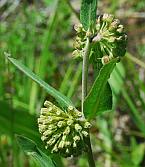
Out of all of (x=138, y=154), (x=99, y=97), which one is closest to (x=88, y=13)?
(x=99, y=97)

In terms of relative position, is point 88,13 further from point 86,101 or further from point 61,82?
point 61,82

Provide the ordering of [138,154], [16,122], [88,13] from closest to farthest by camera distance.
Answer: [88,13] → [16,122] → [138,154]

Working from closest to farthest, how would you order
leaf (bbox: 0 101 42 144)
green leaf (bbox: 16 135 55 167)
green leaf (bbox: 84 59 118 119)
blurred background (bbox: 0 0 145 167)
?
1. green leaf (bbox: 84 59 118 119)
2. green leaf (bbox: 16 135 55 167)
3. leaf (bbox: 0 101 42 144)
4. blurred background (bbox: 0 0 145 167)

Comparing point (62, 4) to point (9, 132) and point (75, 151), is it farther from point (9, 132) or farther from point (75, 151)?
point (75, 151)

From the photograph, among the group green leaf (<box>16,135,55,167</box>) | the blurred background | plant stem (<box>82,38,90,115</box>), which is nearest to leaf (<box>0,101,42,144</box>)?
the blurred background

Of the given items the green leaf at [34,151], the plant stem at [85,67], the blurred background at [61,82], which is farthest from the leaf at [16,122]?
the plant stem at [85,67]

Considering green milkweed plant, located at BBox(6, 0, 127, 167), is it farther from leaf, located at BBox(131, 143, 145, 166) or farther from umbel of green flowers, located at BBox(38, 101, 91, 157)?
leaf, located at BBox(131, 143, 145, 166)
